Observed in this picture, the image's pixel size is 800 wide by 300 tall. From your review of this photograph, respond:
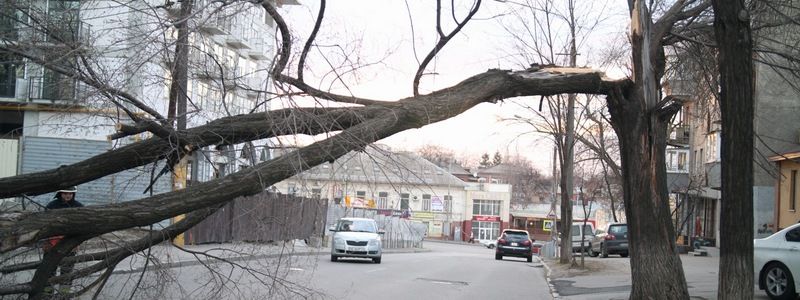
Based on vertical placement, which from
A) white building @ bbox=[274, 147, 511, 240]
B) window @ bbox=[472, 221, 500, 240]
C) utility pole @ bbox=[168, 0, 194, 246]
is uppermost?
utility pole @ bbox=[168, 0, 194, 246]

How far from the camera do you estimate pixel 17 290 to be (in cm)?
803

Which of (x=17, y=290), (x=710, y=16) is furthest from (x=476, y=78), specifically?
(x=17, y=290)

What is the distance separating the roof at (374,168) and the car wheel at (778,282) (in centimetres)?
873

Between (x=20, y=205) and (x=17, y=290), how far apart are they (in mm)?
1498

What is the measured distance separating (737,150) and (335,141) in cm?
488

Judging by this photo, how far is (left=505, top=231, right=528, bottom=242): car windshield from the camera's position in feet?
131

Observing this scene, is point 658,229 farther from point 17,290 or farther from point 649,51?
point 17,290

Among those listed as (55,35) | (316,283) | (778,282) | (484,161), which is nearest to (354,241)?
(316,283)

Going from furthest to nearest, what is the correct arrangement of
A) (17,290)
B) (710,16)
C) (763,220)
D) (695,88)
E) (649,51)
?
(763,220) < (695,88) < (710,16) < (649,51) < (17,290)

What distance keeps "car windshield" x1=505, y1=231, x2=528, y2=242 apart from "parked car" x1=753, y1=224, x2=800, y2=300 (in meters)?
25.2

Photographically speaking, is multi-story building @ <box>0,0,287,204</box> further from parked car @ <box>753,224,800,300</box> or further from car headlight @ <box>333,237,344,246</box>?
car headlight @ <box>333,237,344,246</box>

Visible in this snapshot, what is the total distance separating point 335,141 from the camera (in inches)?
320

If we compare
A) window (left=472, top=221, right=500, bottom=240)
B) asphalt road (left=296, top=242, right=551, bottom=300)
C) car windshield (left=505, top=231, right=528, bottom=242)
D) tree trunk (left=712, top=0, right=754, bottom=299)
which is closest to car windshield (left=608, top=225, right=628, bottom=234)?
car windshield (left=505, top=231, right=528, bottom=242)

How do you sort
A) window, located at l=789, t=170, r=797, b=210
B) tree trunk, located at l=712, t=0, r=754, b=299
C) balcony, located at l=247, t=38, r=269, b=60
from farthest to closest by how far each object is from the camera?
window, located at l=789, t=170, r=797, b=210, balcony, located at l=247, t=38, r=269, b=60, tree trunk, located at l=712, t=0, r=754, b=299
